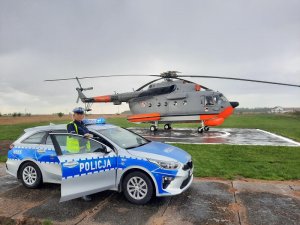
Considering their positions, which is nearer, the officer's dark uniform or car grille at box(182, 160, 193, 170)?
car grille at box(182, 160, 193, 170)

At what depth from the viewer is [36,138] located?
22.2 feet

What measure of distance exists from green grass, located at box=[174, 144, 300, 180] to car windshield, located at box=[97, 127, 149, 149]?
2.36 metres

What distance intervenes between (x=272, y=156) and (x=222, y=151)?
2005mm

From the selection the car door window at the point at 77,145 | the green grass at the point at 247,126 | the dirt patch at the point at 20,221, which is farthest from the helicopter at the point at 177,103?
the dirt patch at the point at 20,221

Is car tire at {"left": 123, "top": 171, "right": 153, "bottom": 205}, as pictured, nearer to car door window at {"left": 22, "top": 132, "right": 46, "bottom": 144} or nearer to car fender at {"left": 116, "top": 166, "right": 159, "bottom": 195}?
car fender at {"left": 116, "top": 166, "right": 159, "bottom": 195}

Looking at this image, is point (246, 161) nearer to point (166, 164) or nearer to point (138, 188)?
point (166, 164)

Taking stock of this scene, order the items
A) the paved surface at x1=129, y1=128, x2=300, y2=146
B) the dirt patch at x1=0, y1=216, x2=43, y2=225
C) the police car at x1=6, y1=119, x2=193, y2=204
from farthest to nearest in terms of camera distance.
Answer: the paved surface at x1=129, y1=128, x2=300, y2=146 < the police car at x1=6, y1=119, x2=193, y2=204 < the dirt patch at x1=0, y1=216, x2=43, y2=225

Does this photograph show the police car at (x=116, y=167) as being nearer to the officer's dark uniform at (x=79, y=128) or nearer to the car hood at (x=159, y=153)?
the car hood at (x=159, y=153)

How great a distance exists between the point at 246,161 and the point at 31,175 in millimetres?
7083

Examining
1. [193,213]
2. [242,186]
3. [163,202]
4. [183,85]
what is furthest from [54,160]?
[183,85]

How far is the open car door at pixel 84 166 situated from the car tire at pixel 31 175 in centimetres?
123

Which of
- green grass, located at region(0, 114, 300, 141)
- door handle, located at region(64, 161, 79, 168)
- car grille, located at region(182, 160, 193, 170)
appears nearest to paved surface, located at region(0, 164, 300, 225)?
car grille, located at region(182, 160, 193, 170)

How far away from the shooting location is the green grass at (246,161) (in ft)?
25.6

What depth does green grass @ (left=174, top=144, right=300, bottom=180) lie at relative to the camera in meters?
7.81
